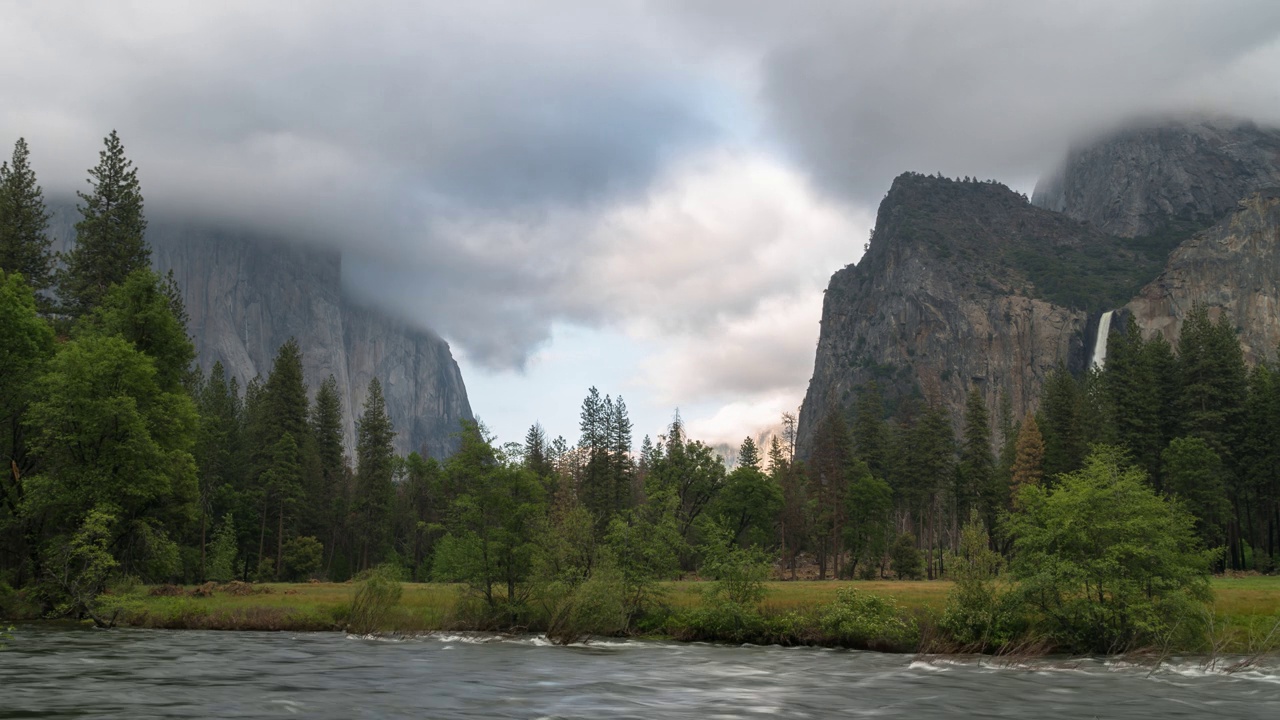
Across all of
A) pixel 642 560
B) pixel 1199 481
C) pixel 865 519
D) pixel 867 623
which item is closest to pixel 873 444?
pixel 865 519

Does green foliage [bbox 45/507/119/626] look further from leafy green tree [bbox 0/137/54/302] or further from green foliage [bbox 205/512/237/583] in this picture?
green foliage [bbox 205/512/237/583]

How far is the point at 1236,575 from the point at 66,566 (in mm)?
74039

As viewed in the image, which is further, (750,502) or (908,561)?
(750,502)

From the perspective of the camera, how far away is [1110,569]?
105 feet

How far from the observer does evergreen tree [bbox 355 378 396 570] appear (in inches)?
3706

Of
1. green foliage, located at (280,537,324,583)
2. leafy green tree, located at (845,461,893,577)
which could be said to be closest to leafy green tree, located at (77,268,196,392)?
green foliage, located at (280,537,324,583)

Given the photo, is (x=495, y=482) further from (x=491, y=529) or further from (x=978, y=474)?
(x=978, y=474)

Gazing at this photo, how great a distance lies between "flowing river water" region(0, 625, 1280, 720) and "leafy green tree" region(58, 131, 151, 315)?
105ft

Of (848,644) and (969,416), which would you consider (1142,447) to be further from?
(848,644)

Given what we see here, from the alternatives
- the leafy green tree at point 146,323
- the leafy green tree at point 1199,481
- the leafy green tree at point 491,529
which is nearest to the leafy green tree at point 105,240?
the leafy green tree at point 146,323

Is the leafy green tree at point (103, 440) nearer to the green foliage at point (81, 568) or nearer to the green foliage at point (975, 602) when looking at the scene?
the green foliage at point (81, 568)

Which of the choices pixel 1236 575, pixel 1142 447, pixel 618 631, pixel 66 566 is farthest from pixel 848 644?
Answer: pixel 1142 447

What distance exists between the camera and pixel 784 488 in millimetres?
111062

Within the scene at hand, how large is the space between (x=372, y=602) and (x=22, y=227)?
41666mm
